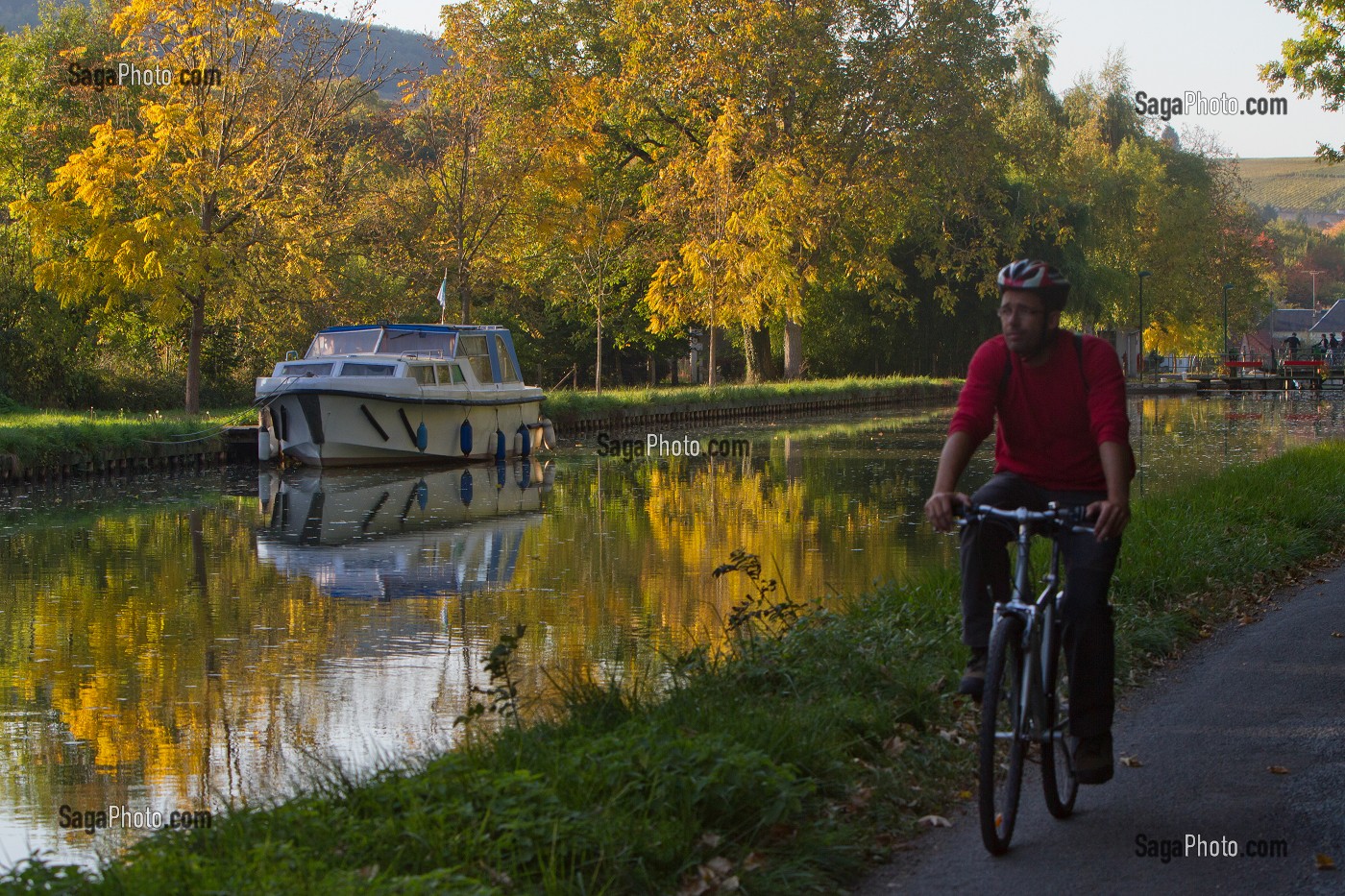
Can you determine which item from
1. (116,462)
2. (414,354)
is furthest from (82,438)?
(414,354)

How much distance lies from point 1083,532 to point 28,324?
109ft

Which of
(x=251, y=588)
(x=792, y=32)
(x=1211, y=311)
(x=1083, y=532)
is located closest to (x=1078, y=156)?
(x=1211, y=311)

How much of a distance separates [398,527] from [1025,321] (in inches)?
517

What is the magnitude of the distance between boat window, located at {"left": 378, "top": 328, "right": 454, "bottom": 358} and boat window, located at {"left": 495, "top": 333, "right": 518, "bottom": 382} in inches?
64.5

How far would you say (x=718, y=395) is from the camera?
43.3m

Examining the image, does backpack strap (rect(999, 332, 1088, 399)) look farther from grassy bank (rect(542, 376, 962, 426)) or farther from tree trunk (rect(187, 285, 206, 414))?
grassy bank (rect(542, 376, 962, 426))

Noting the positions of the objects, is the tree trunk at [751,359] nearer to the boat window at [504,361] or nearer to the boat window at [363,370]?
the boat window at [504,361]

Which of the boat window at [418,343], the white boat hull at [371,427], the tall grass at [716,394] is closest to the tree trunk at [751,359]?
the tall grass at [716,394]

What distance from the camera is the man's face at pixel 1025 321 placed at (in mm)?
5453

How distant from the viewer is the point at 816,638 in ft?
26.2

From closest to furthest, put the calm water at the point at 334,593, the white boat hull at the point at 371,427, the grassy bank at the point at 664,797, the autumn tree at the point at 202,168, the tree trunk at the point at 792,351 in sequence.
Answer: the grassy bank at the point at 664,797, the calm water at the point at 334,593, the white boat hull at the point at 371,427, the autumn tree at the point at 202,168, the tree trunk at the point at 792,351

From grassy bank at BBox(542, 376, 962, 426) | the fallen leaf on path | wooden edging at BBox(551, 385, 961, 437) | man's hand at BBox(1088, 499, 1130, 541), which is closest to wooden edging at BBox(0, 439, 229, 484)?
grassy bank at BBox(542, 376, 962, 426)

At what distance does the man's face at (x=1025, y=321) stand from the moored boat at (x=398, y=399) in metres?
21.4

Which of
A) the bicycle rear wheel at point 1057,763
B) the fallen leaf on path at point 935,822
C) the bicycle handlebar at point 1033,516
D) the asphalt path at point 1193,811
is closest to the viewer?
the asphalt path at point 1193,811
